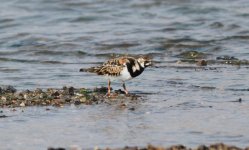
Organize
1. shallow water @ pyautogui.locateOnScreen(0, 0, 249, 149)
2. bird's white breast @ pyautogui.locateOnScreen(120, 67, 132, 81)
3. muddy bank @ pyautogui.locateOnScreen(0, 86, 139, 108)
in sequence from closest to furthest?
shallow water @ pyautogui.locateOnScreen(0, 0, 249, 149) < muddy bank @ pyautogui.locateOnScreen(0, 86, 139, 108) < bird's white breast @ pyautogui.locateOnScreen(120, 67, 132, 81)

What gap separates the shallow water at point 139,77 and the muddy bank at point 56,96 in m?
0.32

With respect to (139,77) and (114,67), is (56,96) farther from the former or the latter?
(139,77)

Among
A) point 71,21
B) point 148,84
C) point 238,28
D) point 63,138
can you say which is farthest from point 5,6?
point 63,138

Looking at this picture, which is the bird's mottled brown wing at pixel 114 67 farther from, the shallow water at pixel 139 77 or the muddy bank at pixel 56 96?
the shallow water at pixel 139 77

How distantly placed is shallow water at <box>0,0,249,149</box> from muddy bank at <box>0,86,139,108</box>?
32cm

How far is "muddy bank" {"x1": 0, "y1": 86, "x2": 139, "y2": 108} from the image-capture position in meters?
11.3

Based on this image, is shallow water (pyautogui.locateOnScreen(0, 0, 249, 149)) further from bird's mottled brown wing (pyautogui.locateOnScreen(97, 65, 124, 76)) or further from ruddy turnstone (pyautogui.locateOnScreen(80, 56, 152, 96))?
bird's mottled brown wing (pyautogui.locateOnScreen(97, 65, 124, 76))

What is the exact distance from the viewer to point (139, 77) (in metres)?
14.3

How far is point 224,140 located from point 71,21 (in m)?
14.4

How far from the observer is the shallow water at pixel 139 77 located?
930 cm

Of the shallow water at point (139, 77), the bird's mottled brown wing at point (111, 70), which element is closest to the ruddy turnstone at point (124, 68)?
the bird's mottled brown wing at point (111, 70)

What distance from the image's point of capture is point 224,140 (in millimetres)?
8750

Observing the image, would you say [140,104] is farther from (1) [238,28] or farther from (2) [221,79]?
(1) [238,28]

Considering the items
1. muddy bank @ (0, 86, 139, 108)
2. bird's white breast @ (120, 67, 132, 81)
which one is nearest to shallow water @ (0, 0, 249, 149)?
muddy bank @ (0, 86, 139, 108)
